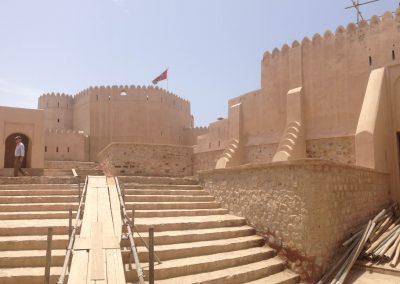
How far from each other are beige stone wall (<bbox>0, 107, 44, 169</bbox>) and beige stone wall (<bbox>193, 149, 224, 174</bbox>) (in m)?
6.88

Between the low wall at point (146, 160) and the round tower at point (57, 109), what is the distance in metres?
13.4

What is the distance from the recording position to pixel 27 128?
44.2ft

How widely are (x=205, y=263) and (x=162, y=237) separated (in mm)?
1000

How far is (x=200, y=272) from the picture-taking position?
6086 mm

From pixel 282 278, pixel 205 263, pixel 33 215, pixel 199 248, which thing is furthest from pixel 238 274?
pixel 33 215

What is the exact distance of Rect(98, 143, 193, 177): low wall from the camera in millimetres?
14352

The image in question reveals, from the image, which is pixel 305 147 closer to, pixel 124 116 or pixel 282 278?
pixel 282 278

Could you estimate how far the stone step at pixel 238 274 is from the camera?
18.6 feet

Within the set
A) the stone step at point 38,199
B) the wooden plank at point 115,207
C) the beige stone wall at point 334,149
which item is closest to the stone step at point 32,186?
the stone step at point 38,199

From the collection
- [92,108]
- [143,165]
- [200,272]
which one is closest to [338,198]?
[200,272]

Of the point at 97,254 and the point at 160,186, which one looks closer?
the point at 97,254

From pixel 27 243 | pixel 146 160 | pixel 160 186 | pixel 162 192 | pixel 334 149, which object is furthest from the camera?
pixel 146 160

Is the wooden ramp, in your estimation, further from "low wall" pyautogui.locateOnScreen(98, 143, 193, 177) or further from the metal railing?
"low wall" pyautogui.locateOnScreen(98, 143, 193, 177)

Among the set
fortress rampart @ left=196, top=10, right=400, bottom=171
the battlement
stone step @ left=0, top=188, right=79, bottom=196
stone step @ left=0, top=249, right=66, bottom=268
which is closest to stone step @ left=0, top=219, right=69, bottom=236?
stone step @ left=0, top=249, right=66, bottom=268
